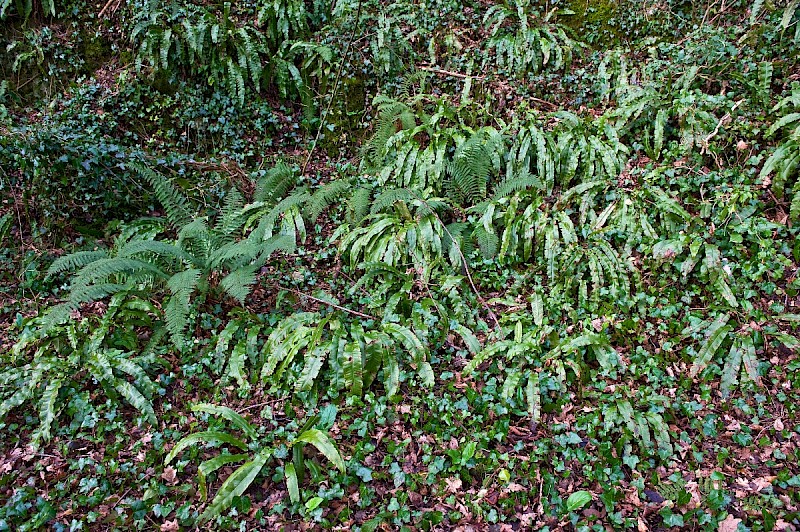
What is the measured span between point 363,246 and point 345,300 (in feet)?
2.08

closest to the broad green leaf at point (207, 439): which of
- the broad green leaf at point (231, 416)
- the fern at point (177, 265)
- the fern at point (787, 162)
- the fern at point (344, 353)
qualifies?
the broad green leaf at point (231, 416)

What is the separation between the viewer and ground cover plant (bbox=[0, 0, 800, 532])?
3469mm

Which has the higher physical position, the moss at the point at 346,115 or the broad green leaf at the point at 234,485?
the moss at the point at 346,115

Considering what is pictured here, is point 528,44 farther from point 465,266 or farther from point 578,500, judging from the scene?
point 578,500

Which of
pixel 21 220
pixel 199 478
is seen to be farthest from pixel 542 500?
pixel 21 220

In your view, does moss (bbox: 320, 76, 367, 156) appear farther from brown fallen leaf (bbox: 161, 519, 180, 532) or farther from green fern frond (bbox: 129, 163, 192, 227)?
brown fallen leaf (bbox: 161, 519, 180, 532)

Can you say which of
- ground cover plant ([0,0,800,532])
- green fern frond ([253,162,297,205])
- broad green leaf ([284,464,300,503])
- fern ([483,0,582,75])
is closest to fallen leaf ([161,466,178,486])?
ground cover plant ([0,0,800,532])

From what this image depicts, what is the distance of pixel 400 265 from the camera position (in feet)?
17.0

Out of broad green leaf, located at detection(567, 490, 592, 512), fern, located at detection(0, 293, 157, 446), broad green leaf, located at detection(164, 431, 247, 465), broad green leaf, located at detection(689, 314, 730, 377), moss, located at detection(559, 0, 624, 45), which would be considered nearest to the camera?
broad green leaf, located at detection(567, 490, 592, 512)

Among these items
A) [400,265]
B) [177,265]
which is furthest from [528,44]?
[177,265]

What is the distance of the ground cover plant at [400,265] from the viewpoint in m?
3.47

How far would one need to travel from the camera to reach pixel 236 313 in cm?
463

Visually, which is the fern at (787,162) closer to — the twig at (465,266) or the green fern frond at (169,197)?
the twig at (465,266)

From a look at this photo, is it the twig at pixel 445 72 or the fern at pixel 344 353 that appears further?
the twig at pixel 445 72
